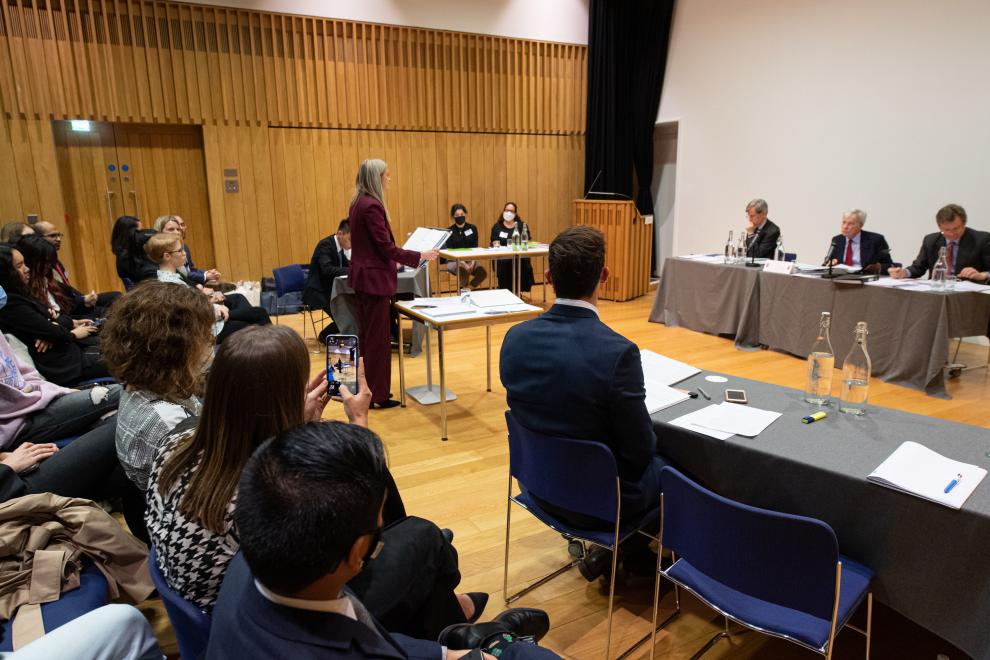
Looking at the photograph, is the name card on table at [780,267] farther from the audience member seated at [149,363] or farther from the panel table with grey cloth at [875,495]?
the audience member seated at [149,363]

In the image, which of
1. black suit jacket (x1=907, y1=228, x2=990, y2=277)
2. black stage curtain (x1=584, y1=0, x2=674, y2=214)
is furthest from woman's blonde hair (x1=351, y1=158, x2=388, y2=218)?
black stage curtain (x1=584, y1=0, x2=674, y2=214)

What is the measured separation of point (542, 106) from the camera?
909 cm

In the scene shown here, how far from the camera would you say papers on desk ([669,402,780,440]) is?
1.97 metres

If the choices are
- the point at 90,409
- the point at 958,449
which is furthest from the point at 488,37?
the point at 958,449

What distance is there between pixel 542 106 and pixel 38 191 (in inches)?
247

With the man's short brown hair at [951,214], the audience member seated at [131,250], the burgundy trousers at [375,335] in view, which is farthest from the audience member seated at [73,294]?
the man's short brown hair at [951,214]

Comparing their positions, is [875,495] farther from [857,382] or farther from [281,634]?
[281,634]

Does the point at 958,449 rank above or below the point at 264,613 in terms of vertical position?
below

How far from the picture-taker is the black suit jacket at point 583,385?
188cm

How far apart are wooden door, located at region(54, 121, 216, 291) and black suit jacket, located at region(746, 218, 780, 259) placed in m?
6.22

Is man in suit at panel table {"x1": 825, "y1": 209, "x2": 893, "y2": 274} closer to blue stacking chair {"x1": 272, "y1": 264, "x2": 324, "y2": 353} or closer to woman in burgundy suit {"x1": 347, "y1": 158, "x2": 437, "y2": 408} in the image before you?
woman in burgundy suit {"x1": 347, "y1": 158, "x2": 437, "y2": 408}

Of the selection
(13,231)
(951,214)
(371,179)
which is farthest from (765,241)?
(13,231)

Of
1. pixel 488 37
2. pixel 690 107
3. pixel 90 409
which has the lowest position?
pixel 90 409

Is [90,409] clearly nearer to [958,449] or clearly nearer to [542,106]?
[958,449]
